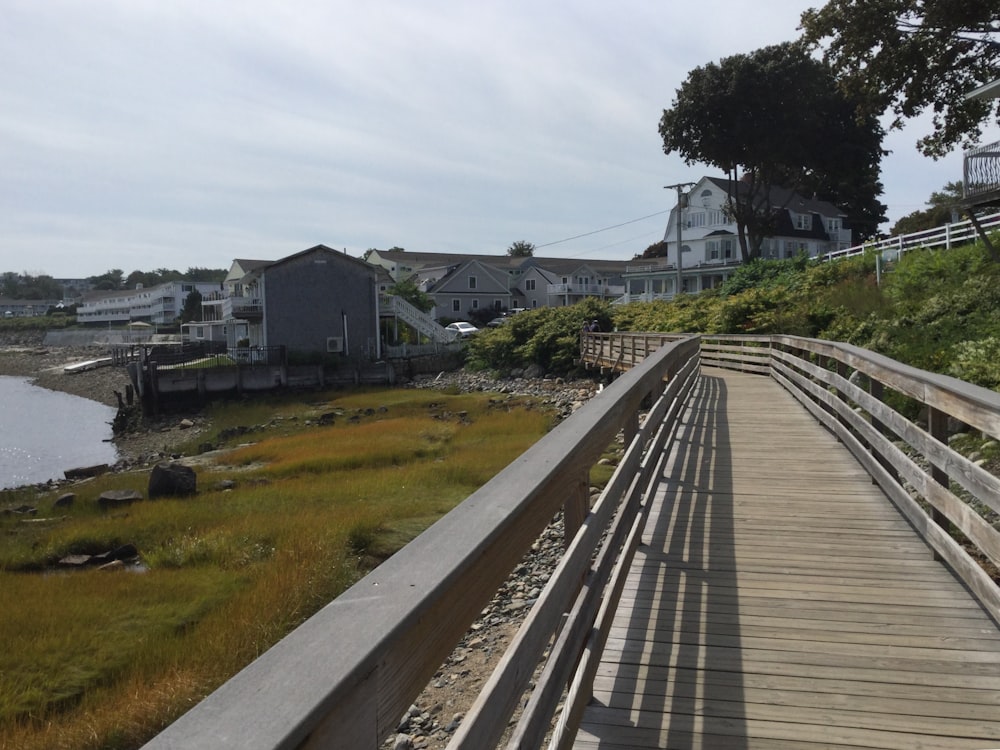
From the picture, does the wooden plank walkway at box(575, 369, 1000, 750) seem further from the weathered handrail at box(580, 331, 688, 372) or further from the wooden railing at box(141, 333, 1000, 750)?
the weathered handrail at box(580, 331, 688, 372)

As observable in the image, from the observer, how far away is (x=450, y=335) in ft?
170

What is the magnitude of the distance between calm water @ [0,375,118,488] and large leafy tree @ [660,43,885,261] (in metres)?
35.9

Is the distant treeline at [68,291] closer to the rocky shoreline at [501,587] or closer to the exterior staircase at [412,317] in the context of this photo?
the rocky shoreline at [501,587]

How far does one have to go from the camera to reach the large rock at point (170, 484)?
1526 cm

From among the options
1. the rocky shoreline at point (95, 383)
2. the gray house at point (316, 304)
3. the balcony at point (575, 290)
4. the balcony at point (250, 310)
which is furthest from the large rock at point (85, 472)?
the balcony at point (575, 290)

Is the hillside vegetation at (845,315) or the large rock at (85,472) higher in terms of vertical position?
the hillside vegetation at (845,315)

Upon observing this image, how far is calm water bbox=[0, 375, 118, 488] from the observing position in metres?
27.6

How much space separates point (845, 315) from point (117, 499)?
16863 millimetres

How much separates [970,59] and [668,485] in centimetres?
2014

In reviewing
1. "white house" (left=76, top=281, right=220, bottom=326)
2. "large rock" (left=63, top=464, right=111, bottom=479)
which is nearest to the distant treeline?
"white house" (left=76, top=281, right=220, bottom=326)

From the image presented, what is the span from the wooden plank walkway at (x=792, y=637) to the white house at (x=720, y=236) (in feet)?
173

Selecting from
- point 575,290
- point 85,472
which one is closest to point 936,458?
point 85,472

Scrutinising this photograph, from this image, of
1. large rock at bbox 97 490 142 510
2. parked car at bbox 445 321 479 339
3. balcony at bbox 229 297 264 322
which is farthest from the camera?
parked car at bbox 445 321 479 339

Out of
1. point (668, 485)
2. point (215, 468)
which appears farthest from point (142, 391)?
point (668, 485)
